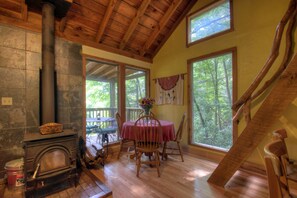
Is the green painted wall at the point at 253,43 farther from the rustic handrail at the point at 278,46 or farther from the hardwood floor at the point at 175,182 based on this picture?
the hardwood floor at the point at 175,182

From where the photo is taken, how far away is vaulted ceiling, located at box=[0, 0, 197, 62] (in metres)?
2.63

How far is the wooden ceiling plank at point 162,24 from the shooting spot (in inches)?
139

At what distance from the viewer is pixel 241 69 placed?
2.84 metres

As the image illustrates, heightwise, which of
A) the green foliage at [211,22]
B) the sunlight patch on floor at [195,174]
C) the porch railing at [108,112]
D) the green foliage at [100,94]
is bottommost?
the sunlight patch on floor at [195,174]

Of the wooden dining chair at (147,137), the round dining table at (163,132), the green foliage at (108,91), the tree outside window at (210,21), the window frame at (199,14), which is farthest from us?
the green foliage at (108,91)

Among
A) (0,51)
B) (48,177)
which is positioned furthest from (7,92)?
(48,177)

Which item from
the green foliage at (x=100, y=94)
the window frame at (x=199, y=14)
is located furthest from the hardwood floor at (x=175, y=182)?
the window frame at (x=199, y=14)

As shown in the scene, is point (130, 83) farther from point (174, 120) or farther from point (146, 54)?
point (174, 120)

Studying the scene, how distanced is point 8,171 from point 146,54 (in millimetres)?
3816

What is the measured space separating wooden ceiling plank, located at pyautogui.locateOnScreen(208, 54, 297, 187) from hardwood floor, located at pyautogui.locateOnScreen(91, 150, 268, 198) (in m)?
0.20

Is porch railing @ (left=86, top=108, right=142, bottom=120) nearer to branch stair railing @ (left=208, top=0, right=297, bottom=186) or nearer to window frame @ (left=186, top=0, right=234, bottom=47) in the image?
window frame @ (left=186, top=0, right=234, bottom=47)

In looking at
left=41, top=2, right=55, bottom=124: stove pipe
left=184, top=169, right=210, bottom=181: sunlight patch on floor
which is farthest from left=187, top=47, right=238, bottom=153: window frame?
left=41, top=2, right=55, bottom=124: stove pipe

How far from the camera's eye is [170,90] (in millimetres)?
4098

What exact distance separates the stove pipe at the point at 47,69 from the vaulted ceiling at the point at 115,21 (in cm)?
40
